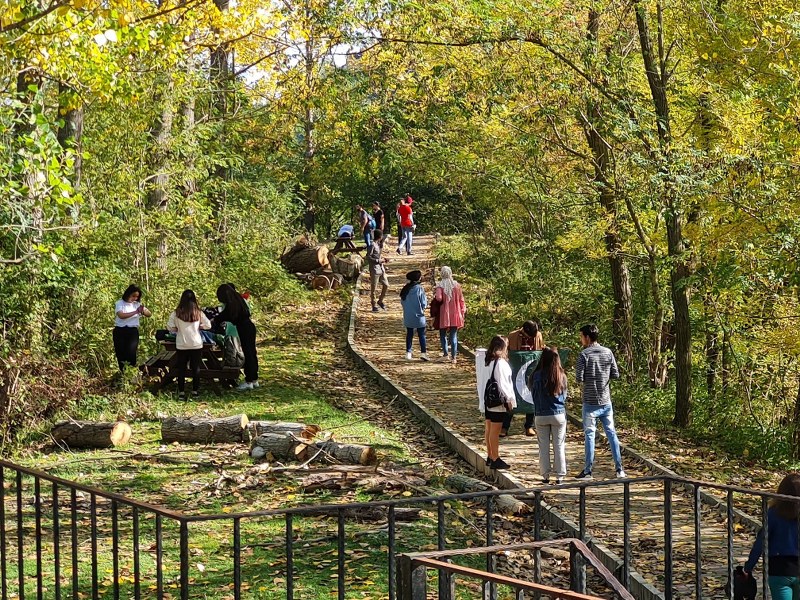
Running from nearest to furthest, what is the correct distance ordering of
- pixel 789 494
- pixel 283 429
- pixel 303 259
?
pixel 789 494, pixel 283 429, pixel 303 259

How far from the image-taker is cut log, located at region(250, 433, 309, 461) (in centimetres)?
1302

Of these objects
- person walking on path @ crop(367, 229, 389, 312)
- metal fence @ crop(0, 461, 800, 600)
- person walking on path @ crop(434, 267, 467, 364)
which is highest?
person walking on path @ crop(367, 229, 389, 312)

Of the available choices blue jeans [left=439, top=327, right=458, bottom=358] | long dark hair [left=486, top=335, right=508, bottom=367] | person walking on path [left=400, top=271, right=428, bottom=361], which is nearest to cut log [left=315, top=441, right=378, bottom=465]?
long dark hair [left=486, top=335, right=508, bottom=367]

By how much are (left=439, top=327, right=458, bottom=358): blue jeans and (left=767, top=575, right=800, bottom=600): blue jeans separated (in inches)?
496

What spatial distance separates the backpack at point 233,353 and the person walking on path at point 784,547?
10943 millimetres

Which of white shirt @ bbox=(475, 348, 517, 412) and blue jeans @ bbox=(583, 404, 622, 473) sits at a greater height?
white shirt @ bbox=(475, 348, 517, 412)

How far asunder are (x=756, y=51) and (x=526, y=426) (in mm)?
5745

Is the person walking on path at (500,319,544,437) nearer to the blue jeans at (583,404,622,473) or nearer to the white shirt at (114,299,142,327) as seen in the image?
the blue jeans at (583,404,622,473)

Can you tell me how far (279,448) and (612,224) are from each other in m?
7.37

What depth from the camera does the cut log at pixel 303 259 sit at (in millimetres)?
30766

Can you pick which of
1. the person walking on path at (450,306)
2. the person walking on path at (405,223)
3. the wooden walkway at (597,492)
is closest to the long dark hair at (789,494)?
the wooden walkway at (597,492)

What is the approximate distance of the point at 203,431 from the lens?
45.9ft

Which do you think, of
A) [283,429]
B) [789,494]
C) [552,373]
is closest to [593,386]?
[552,373]

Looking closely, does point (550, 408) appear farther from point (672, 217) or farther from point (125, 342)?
point (125, 342)
